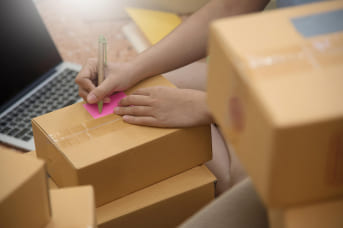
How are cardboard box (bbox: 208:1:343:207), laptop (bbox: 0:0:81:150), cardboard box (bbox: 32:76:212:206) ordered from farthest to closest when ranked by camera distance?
laptop (bbox: 0:0:81:150) → cardboard box (bbox: 32:76:212:206) → cardboard box (bbox: 208:1:343:207)

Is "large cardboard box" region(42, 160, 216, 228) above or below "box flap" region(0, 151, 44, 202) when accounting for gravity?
below

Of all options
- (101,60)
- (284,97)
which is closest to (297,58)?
(284,97)

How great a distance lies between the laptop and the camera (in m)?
1.18

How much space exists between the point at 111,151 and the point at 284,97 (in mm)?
446

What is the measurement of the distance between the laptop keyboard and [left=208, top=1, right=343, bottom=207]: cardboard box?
0.74 m

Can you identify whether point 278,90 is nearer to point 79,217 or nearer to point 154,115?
point 79,217

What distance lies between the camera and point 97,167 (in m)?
0.80

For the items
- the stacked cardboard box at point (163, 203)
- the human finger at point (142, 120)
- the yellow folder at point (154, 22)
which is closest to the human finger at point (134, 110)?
the human finger at point (142, 120)

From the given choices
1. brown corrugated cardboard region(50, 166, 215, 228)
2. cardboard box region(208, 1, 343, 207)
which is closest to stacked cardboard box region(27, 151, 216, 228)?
brown corrugated cardboard region(50, 166, 215, 228)

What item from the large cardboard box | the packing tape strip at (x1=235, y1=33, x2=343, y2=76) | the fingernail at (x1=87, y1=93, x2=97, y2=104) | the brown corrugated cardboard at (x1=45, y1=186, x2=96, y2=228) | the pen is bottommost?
the large cardboard box

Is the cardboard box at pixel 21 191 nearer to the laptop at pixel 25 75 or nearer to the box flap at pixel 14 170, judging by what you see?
the box flap at pixel 14 170

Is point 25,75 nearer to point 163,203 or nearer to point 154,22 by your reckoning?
point 154,22

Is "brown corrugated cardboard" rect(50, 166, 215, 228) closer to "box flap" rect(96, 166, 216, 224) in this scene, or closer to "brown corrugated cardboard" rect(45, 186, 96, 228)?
"box flap" rect(96, 166, 216, 224)

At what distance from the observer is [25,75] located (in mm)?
1255
